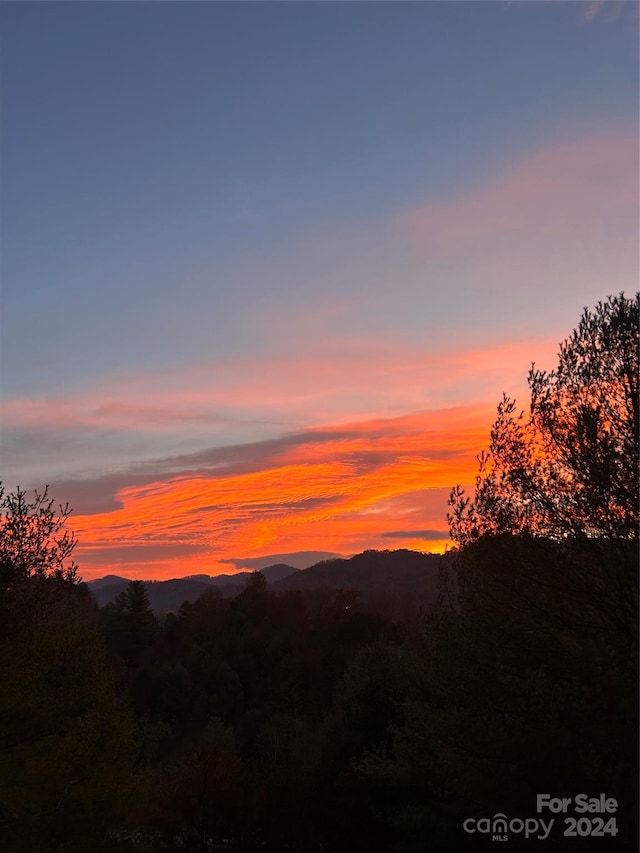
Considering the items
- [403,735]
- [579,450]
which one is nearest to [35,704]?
[403,735]

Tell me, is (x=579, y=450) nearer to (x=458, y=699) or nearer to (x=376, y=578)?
(x=458, y=699)

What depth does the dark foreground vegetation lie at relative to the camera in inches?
472

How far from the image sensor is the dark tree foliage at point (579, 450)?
1281cm

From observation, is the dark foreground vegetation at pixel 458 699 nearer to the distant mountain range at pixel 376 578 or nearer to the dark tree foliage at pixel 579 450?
the dark tree foliage at pixel 579 450

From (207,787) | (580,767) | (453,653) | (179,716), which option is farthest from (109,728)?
(179,716)

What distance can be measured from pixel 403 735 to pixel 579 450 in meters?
10.7

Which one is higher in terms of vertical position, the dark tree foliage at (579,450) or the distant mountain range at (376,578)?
the dark tree foliage at (579,450)

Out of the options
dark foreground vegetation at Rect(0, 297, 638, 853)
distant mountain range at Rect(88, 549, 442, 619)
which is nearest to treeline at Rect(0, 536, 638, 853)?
dark foreground vegetation at Rect(0, 297, 638, 853)

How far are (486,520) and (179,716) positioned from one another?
66231mm

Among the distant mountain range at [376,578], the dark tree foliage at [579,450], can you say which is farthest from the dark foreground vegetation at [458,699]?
the distant mountain range at [376,578]

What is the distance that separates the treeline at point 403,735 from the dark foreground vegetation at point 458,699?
0.05 metres

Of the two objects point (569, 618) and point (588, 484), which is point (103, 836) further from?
point (588, 484)

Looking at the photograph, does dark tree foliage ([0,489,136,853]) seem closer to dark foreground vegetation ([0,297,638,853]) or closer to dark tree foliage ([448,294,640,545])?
dark foreground vegetation ([0,297,638,853])

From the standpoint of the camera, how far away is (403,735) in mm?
19641
